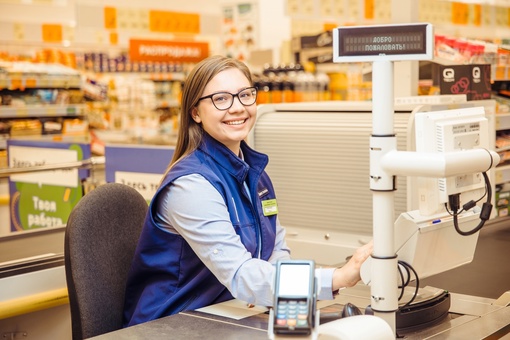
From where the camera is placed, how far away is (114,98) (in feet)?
32.2

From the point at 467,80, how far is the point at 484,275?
42.2 inches

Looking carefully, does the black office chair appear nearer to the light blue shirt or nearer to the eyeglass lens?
the light blue shirt

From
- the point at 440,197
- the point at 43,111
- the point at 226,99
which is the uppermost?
the point at 226,99

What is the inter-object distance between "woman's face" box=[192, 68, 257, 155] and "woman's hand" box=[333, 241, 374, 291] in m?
0.61

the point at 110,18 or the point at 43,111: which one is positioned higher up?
the point at 110,18

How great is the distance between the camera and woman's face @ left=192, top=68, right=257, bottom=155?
2426mm

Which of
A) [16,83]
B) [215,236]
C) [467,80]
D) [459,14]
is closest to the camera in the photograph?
[215,236]

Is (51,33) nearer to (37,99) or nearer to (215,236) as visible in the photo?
(37,99)

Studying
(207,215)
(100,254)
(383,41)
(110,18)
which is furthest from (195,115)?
(110,18)

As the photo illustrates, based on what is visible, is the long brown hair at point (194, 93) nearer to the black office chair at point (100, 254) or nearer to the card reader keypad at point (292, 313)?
the black office chair at point (100, 254)

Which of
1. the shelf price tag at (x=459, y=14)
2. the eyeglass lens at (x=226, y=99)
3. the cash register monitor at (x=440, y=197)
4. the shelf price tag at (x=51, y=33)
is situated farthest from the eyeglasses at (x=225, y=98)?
the shelf price tag at (x=51, y=33)

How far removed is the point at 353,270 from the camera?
79.5 inches

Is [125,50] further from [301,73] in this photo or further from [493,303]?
[493,303]

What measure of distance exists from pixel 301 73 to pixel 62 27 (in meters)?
6.74
